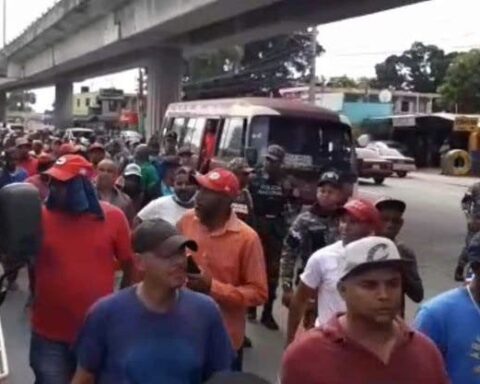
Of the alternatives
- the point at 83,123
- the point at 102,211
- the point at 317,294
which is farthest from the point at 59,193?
the point at 83,123

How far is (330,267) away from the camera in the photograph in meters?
5.09

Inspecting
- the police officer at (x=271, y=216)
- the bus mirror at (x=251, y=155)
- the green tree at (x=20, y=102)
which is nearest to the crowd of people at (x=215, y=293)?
the police officer at (x=271, y=216)

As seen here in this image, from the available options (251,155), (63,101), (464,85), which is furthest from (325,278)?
(63,101)

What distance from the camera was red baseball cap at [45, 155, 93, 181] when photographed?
4.84m

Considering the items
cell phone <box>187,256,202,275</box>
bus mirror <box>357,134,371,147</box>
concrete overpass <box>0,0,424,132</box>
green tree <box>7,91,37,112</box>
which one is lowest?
green tree <box>7,91,37,112</box>

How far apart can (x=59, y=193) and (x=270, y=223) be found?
5.09 metres

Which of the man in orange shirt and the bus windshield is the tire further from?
the man in orange shirt

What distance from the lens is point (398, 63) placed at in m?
108

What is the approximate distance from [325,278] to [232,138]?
11476 millimetres

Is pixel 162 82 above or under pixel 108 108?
above

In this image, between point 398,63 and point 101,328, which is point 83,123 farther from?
point 101,328

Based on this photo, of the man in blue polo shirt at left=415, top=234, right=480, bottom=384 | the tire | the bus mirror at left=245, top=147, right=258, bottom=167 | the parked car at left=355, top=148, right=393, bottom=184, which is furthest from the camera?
the tire

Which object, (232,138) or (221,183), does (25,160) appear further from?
(221,183)

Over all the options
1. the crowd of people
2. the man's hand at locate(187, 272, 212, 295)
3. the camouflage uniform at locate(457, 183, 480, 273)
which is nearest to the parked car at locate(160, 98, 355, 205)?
the camouflage uniform at locate(457, 183, 480, 273)
